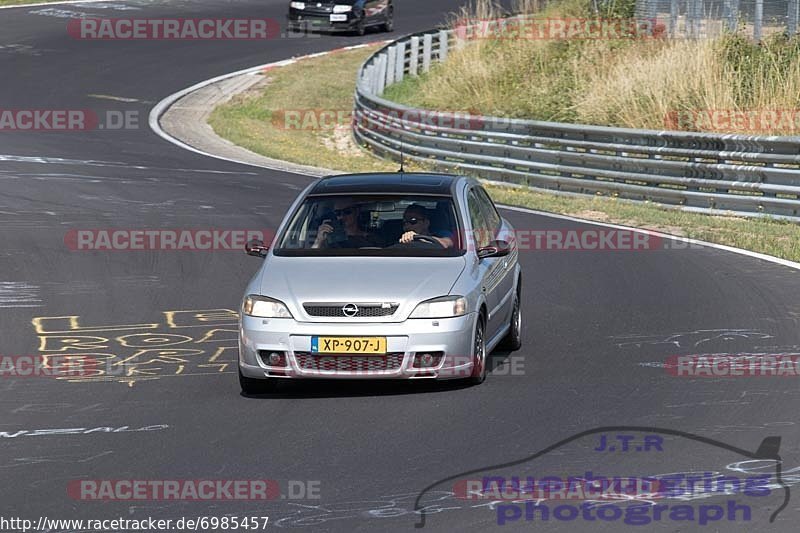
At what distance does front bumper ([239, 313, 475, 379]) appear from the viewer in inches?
386

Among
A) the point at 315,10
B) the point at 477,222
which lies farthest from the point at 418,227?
the point at 315,10

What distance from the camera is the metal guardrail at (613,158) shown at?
20125 millimetres

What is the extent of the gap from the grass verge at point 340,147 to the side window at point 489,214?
540 centimetres

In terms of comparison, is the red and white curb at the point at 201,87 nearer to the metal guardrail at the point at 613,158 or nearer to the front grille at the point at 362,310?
the metal guardrail at the point at 613,158

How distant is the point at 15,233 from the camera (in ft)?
59.7

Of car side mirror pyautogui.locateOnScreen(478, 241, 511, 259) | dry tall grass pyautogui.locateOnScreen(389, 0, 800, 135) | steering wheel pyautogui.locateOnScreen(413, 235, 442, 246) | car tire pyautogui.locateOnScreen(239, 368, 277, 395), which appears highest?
steering wheel pyautogui.locateOnScreen(413, 235, 442, 246)

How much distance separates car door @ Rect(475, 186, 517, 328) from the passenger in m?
1.08

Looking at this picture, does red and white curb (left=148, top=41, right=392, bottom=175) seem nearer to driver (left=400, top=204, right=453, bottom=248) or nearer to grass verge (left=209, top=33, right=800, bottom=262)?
grass verge (left=209, top=33, right=800, bottom=262)

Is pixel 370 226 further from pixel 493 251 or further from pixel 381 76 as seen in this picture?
pixel 381 76

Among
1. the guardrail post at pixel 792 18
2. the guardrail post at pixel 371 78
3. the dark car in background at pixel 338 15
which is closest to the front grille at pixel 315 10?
the dark car in background at pixel 338 15

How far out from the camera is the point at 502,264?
11.6 metres

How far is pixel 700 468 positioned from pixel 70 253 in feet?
34.9

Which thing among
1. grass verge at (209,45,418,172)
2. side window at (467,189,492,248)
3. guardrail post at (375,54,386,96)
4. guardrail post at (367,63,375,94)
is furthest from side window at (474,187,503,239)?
guardrail post at (375,54,386,96)

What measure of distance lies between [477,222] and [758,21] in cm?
1908
